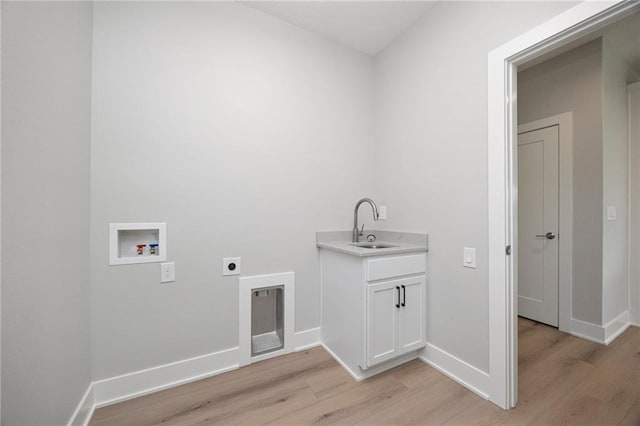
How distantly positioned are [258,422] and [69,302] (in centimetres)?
114

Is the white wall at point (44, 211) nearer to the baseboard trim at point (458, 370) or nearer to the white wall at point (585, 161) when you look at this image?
the baseboard trim at point (458, 370)

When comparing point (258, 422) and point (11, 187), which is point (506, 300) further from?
point (11, 187)

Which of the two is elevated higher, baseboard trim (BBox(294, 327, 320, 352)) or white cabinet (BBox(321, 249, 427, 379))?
white cabinet (BBox(321, 249, 427, 379))

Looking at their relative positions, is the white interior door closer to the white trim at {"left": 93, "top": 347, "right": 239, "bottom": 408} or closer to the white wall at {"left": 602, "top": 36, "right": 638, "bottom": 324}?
the white wall at {"left": 602, "top": 36, "right": 638, "bottom": 324}

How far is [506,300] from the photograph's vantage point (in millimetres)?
1378

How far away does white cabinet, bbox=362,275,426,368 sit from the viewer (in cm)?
160

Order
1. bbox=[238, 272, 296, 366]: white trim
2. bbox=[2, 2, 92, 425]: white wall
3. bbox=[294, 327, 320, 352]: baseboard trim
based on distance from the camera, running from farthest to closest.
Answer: bbox=[294, 327, 320, 352]: baseboard trim
bbox=[238, 272, 296, 366]: white trim
bbox=[2, 2, 92, 425]: white wall

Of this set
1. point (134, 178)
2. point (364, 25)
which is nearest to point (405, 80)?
point (364, 25)

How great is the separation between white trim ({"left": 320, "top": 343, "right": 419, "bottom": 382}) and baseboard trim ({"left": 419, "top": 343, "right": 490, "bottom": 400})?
120mm

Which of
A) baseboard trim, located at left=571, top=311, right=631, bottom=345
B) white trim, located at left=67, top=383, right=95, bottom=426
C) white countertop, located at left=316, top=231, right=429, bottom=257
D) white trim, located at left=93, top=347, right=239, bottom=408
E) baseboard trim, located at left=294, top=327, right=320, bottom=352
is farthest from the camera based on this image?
baseboard trim, located at left=571, top=311, right=631, bottom=345

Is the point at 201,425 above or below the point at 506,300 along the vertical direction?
below

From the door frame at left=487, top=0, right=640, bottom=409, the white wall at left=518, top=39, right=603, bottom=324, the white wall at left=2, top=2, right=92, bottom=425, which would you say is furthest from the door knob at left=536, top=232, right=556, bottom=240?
the white wall at left=2, top=2, right=92, bottom=425

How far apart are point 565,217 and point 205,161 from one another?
11.1ft

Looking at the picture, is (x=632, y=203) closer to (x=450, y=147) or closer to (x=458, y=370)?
(x=450, y=147)
